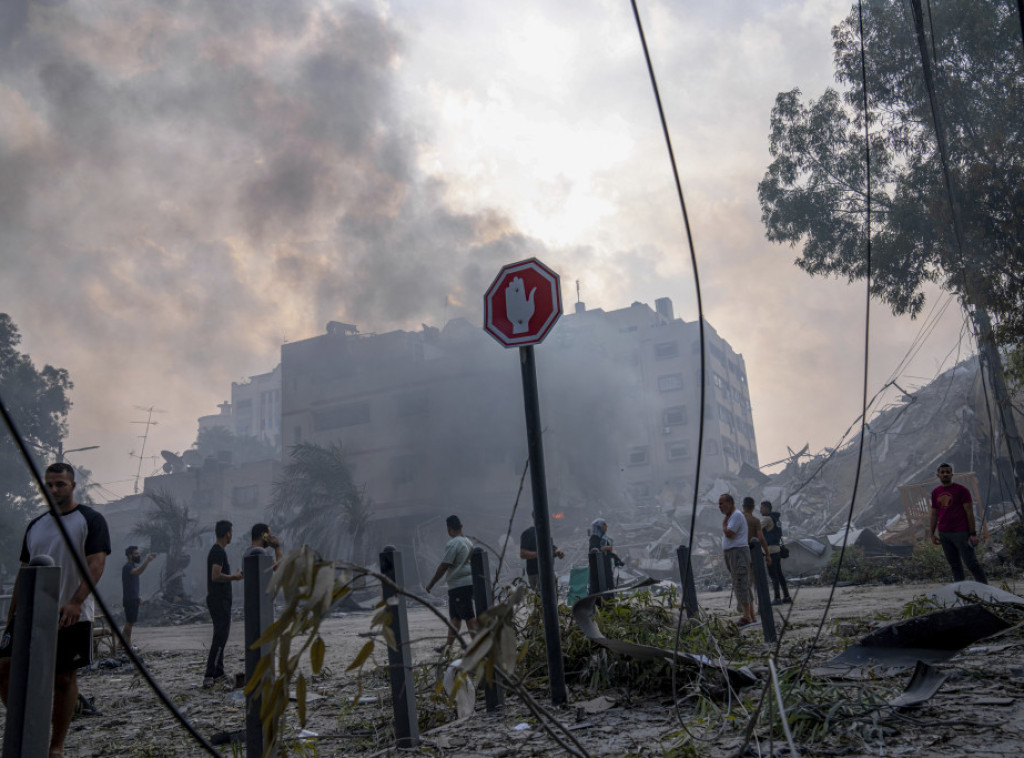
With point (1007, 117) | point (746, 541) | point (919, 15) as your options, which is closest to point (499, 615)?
point (919, 15)

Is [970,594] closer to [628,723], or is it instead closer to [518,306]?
[628,723]

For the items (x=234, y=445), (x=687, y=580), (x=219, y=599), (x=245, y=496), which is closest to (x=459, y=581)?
(x=219, y=599)

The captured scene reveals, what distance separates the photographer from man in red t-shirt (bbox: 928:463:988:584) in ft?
26.3

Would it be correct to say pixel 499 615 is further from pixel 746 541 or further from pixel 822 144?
pixel 822 144

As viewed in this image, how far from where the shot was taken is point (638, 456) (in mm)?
48312

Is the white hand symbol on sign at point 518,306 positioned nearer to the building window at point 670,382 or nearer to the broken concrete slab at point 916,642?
the broken concrete slab at point 916,642

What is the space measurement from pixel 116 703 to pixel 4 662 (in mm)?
3254

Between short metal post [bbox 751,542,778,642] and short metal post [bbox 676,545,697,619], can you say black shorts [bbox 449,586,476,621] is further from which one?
short metal post [bbox 751,542,778,642]

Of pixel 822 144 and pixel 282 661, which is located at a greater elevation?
pixel 822 144

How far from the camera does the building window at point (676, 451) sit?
4662 cm

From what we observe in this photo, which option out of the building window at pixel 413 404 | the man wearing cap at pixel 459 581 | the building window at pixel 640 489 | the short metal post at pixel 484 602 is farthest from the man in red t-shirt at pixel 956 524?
the building window at pixel 640 489

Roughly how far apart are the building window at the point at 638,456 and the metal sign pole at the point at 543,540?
44.6m

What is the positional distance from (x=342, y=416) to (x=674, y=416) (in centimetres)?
2153

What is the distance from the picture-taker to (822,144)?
55.3 feet
